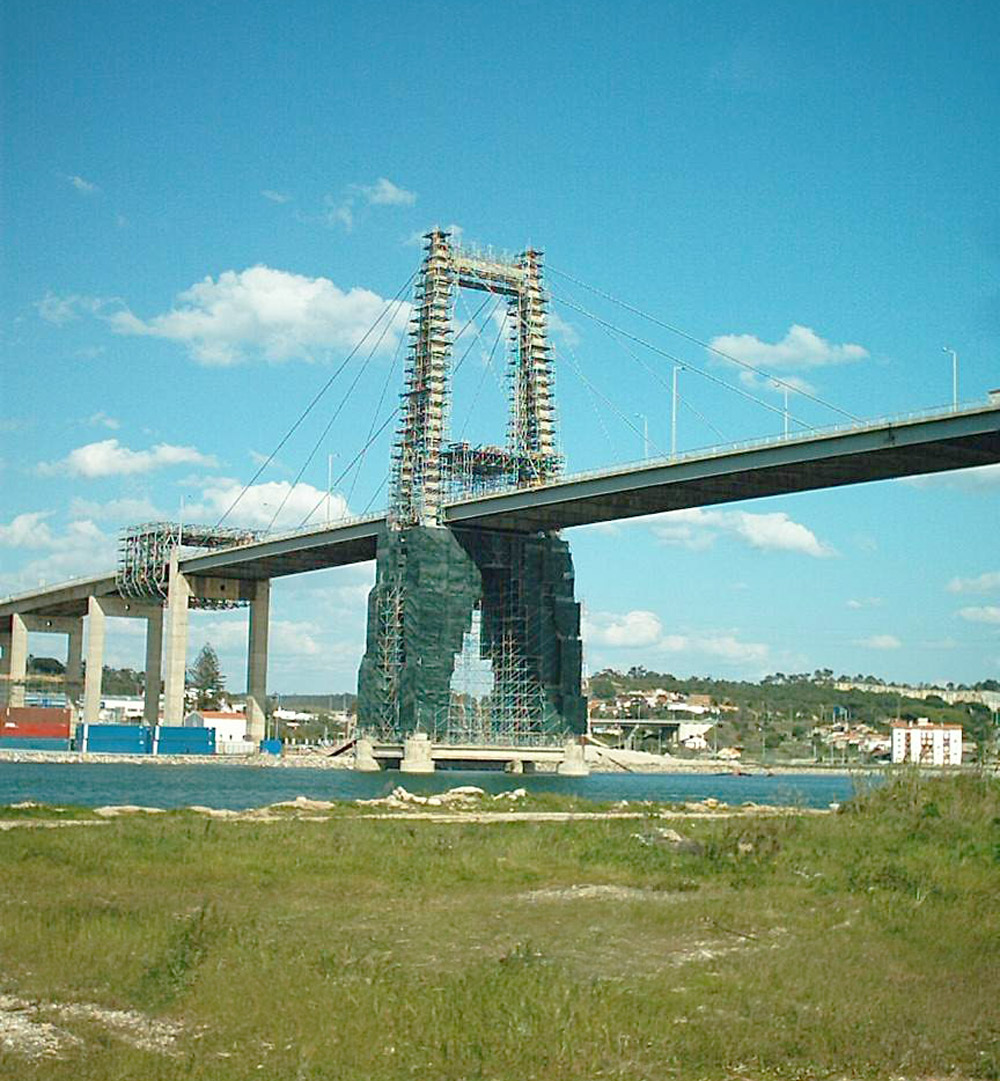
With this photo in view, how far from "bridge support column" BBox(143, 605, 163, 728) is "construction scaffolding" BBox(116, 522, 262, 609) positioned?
902 cm

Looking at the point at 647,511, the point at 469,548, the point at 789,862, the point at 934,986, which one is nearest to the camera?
the point at 934,986

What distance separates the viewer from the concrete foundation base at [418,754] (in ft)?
274

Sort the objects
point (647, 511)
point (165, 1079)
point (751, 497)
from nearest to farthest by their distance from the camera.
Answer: point (165, 1079) < point (751, 497) < point (647, 511)

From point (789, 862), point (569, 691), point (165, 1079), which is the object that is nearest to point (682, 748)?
point (569, 691)

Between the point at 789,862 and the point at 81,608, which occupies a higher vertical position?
the point at 81,608

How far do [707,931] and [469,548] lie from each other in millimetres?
71228

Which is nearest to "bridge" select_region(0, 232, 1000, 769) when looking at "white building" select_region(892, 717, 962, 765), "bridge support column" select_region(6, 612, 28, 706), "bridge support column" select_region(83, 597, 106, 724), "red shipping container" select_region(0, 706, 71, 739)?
"white building" select_region(892, 717, 962, 765)

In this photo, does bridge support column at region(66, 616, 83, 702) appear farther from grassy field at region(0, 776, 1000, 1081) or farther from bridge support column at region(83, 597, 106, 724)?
grassy field at region(0, 776, 1000, 1081)

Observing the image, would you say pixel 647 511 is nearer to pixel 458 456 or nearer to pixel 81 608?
pixel 458 456

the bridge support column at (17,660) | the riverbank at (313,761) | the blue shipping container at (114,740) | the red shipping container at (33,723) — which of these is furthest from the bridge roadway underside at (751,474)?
the bridge support column at (17,660)

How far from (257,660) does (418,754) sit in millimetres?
30624

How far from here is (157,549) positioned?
111000 millimetres

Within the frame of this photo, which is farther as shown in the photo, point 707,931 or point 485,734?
point 485,734

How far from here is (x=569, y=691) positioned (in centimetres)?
9075
